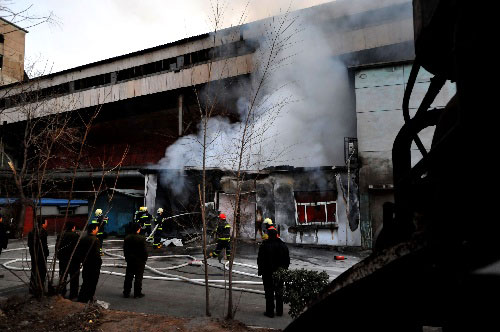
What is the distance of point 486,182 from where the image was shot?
1.18 meters

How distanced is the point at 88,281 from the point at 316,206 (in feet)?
38.4

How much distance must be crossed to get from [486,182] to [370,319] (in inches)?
31.2

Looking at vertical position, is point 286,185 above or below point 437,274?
above

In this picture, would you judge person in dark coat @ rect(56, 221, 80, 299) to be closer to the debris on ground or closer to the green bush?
the debris on ground

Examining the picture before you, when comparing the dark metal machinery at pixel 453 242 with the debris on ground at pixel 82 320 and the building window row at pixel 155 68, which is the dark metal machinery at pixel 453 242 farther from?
the building window row at pixel 155 68

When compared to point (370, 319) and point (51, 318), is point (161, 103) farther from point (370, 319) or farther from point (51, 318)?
point (370, 319)

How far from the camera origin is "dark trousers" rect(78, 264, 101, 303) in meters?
6.29

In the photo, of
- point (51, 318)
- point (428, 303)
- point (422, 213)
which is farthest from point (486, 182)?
point (51, 318)

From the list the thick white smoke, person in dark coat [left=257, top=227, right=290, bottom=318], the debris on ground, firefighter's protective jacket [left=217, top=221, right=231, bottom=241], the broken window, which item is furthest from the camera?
the thick white smoke

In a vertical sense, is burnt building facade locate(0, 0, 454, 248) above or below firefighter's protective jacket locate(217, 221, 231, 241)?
above

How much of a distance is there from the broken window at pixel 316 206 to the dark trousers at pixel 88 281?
11.3m

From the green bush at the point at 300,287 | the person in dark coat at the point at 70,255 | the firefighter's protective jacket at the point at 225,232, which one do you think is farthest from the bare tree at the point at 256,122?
the person in dark coat at the point at 70,255

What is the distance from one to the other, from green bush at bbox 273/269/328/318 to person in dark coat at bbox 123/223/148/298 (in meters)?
3.65

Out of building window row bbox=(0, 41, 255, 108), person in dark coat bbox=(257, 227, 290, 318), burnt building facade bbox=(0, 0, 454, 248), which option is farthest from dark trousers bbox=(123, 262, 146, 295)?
building window row bbox=(0, 41, 255, 108)
